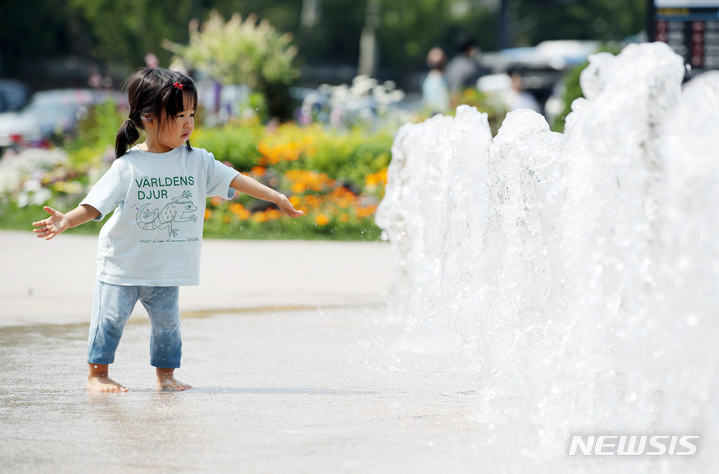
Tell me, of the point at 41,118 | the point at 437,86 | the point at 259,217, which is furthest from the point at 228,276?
the point at 41,118

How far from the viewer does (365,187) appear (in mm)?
12109

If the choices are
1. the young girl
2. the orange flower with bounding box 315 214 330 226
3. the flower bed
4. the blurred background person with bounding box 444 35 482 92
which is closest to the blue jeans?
the young girl

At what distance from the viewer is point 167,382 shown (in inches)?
168

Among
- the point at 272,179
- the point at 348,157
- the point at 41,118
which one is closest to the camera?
the point at 272,179

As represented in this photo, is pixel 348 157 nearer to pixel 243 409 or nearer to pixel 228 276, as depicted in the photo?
pixel 228 276

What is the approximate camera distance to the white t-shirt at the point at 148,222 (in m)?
4.13

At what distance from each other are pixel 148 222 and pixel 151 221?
12 mm

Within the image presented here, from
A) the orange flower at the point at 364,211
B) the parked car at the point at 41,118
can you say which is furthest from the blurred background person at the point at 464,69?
the parked car at the point at 41,118

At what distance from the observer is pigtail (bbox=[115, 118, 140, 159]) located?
167 inches

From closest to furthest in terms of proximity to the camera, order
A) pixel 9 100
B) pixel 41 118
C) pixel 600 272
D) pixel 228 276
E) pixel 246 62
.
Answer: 1. pixel 600 272
2. pixel 228 276
3. pixel 246 62
4. pixel 41 118
5. pixel 9 100

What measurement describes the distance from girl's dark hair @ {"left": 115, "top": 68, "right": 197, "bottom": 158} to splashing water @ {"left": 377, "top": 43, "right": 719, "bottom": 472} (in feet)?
4.43

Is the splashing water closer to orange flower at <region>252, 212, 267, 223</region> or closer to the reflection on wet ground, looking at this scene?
the reflection on wet ground

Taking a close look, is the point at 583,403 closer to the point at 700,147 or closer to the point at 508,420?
the point at 508,420

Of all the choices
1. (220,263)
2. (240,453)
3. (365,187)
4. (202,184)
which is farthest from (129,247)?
(365,187)
